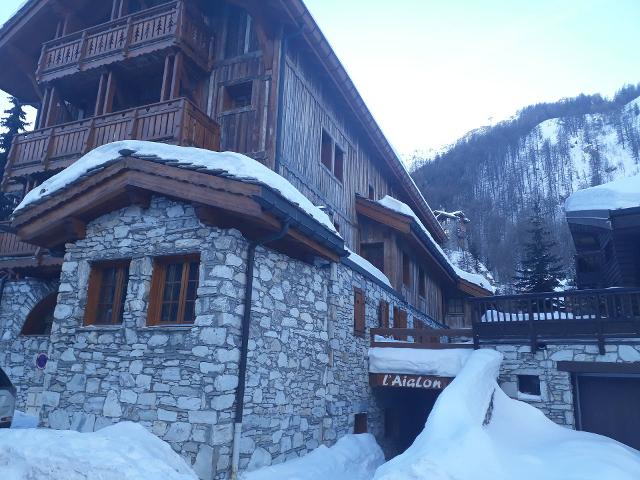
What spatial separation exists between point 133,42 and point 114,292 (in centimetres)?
710

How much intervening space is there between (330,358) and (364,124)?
823 centimetres

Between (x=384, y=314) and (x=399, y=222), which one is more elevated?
(x=399, y=222)

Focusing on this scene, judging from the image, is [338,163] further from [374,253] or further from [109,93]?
[109,93]

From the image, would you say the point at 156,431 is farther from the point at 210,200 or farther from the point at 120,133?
the point at 120,133

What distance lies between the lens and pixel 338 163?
14094 millimetres

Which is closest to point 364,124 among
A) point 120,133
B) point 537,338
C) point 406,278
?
point 406,278

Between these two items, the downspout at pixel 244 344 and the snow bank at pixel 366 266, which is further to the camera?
the snow bank at pixel 366 266

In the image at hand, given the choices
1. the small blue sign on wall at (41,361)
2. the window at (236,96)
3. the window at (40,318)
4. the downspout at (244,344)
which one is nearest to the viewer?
the downspout at (244,344)

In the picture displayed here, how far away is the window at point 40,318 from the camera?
42.1 ft

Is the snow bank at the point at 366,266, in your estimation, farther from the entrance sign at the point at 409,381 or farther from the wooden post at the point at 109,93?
the wooden post at the point at 109,93

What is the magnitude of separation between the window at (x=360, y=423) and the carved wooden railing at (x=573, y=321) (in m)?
3.06

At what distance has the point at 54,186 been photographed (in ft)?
25.5

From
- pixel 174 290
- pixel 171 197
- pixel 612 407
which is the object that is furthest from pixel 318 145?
pixel 612 407

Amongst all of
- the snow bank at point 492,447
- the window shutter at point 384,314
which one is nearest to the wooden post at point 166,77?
the window shutter at point 384,314
